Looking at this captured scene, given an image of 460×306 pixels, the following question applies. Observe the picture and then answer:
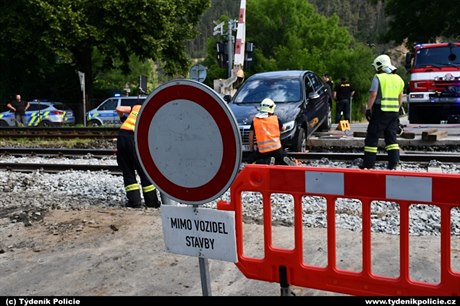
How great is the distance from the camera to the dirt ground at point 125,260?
160 inches

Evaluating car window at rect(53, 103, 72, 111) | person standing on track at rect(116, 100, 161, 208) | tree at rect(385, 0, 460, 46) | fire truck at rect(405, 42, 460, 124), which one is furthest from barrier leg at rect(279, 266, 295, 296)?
tree at rect(385, 0, 460, 46)

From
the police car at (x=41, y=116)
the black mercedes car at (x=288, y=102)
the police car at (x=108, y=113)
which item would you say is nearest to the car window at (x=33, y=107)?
the police car at (x=41, y=116)

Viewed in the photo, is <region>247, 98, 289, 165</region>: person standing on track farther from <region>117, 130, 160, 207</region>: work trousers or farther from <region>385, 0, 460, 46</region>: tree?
<region>385, 0, 460, 46</region>: tree

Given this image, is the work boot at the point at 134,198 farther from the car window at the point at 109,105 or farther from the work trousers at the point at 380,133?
the car window at the point at 109,105

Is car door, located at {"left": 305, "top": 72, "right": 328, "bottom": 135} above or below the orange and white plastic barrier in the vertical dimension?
above

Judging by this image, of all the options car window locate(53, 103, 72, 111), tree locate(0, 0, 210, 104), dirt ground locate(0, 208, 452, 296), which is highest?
tree locate(0, 0, 210, 104)

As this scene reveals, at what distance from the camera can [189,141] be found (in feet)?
9.46

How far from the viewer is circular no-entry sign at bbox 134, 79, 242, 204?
2.76 metres

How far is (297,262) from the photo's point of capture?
136 inches

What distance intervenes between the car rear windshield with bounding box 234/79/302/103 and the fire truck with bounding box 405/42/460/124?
16.6 feet

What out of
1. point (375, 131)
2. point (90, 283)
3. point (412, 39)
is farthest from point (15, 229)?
point (412, 39)

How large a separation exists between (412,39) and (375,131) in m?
33.1

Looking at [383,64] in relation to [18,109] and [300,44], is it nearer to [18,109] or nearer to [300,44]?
[18,109]
